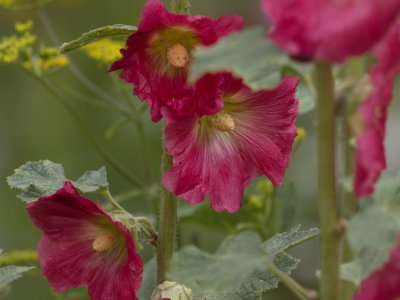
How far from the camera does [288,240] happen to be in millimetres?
663

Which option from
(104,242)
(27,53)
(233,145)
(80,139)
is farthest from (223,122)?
(80,139)

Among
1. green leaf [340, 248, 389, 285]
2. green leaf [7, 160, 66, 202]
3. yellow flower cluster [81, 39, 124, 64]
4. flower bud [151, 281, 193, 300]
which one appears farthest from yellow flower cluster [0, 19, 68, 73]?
green leaf [340, 248, 389, 285]

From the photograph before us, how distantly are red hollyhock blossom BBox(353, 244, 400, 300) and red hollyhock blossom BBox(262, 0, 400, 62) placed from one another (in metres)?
0.13

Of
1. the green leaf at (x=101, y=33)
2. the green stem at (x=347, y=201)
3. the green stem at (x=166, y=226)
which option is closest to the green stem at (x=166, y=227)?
the green stem at (x=166, y=226)

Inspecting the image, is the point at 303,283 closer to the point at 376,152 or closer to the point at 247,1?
the point at 247,1

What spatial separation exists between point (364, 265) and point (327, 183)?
0.09 metres

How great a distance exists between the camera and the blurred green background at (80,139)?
1548 mm

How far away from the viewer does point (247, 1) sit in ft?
6.52

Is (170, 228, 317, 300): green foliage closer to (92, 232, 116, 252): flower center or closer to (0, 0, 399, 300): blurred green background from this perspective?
(92, 232, 116, 252): flower center

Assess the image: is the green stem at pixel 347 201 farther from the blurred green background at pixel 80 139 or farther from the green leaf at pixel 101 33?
the blurred green background at pixel 80 139

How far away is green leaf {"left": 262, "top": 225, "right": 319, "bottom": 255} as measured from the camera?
25.5 inches

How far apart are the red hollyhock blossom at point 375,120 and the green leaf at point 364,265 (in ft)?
0.29

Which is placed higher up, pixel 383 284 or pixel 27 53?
pixel 27 53

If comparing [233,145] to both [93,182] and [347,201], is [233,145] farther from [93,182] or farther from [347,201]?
[347,201]
